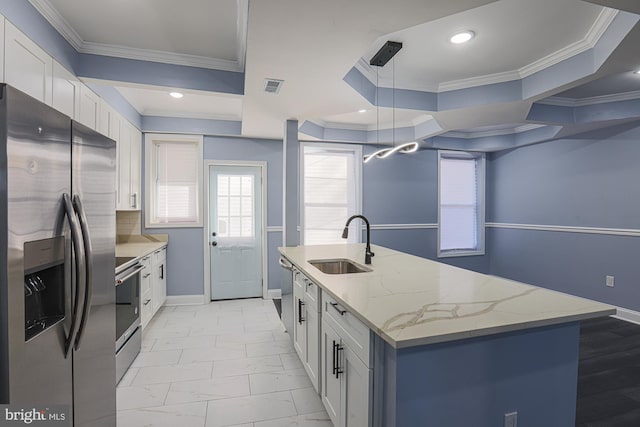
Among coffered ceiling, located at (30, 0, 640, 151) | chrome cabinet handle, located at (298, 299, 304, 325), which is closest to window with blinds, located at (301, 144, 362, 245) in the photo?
coffered ceiling, located at (30, 0, 640, 151)

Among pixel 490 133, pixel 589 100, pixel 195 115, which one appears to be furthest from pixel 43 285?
pixel 490 133

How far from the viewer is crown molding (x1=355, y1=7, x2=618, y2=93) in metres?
2.22

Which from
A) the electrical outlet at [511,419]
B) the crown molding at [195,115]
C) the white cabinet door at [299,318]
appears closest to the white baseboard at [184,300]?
the white cabinet door at [299,318]

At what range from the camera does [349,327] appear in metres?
1.59

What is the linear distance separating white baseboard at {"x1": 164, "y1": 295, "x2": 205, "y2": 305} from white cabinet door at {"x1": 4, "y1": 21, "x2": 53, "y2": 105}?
3114 mm

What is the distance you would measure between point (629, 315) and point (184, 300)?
5753 millimetres

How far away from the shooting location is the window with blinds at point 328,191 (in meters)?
5.17

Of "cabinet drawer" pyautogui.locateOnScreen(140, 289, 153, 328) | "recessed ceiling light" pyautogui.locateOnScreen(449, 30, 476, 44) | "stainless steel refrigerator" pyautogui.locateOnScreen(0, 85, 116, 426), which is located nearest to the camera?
"stainless steel refrigerator" pyautogui.locateOnScreen(0, 85, 116, 426)

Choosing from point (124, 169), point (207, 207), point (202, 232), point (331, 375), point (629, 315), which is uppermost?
point (124, 169)

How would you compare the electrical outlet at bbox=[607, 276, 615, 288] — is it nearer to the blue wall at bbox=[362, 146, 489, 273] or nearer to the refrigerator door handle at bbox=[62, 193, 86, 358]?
the blue wall at bbox=[362, 146, 489, 273]

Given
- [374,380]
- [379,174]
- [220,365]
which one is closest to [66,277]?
[374,380]

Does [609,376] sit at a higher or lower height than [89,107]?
→ lower

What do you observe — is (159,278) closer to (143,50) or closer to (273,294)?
(273,294)

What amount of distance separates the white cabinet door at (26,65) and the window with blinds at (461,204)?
536 cm
